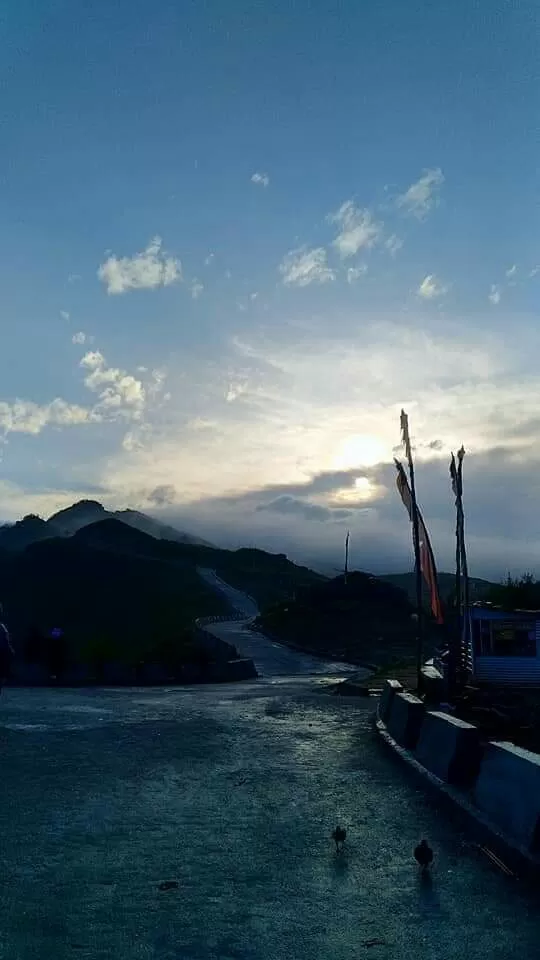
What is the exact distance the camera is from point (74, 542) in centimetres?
16738

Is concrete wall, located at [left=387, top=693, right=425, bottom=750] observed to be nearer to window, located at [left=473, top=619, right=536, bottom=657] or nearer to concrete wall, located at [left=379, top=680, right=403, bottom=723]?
concrete wall, located at [left=379, top=680, right=403, bottom=723]

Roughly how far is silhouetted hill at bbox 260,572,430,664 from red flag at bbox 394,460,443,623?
74.3 feet

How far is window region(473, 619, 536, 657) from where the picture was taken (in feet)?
110

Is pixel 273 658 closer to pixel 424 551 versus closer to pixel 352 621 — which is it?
pixel 424 551

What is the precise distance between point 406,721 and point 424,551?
10025 millimetres

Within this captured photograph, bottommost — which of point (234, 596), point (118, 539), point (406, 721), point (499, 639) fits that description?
point (406, 721)

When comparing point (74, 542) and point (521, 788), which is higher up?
point (74, 542)

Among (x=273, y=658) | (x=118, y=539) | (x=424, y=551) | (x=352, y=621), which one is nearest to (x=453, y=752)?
(x=424, y=551)

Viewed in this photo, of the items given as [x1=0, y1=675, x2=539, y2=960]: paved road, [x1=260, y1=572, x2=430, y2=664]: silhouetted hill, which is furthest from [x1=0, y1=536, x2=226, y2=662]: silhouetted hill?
[x1=0, y1=675, x2=539, y2=960]: paved road

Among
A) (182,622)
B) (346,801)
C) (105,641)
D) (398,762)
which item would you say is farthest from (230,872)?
(182,622)

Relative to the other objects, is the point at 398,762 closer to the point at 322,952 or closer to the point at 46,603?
the point at 322,952

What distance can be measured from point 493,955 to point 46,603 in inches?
5073

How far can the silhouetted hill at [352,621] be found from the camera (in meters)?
56.0

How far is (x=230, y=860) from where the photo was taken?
23.6ft
